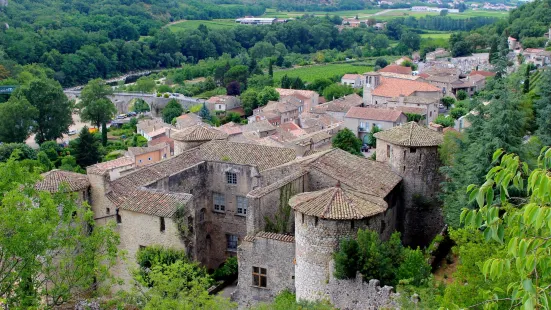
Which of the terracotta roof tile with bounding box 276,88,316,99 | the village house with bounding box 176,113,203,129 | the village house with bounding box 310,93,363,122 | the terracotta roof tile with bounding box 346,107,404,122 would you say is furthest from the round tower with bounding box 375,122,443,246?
the terracotta roof tile with bounding box 276,88,316,99

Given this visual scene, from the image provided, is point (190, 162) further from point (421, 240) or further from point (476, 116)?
point (476, 116)

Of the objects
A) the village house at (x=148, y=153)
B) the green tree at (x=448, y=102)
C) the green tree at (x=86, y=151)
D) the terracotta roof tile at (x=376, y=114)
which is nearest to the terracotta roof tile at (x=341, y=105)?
the terracotta roof tile at (x=376, y=114)

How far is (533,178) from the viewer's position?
855 centimetres

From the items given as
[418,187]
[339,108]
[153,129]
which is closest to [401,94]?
[339,108]

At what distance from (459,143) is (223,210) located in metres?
14.4

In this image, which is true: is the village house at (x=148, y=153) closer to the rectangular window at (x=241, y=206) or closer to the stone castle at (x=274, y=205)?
the stone castle at (x=274, y=205)

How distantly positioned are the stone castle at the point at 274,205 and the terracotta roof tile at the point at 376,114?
46.3 meters

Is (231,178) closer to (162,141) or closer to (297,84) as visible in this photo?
(162,141)

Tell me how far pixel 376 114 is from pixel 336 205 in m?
60.1

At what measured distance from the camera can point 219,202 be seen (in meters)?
37.9

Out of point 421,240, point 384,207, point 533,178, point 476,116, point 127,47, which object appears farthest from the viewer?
point 127,47

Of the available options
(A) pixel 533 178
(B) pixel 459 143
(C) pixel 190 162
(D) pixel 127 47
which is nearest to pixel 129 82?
(D) pixel 127 47

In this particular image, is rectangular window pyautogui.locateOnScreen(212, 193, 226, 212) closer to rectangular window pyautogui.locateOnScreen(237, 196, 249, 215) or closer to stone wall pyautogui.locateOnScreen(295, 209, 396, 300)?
rectangular window pyautogui.locateOnScreen(237, 196, 249, 215)

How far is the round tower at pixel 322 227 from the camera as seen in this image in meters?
26.2
